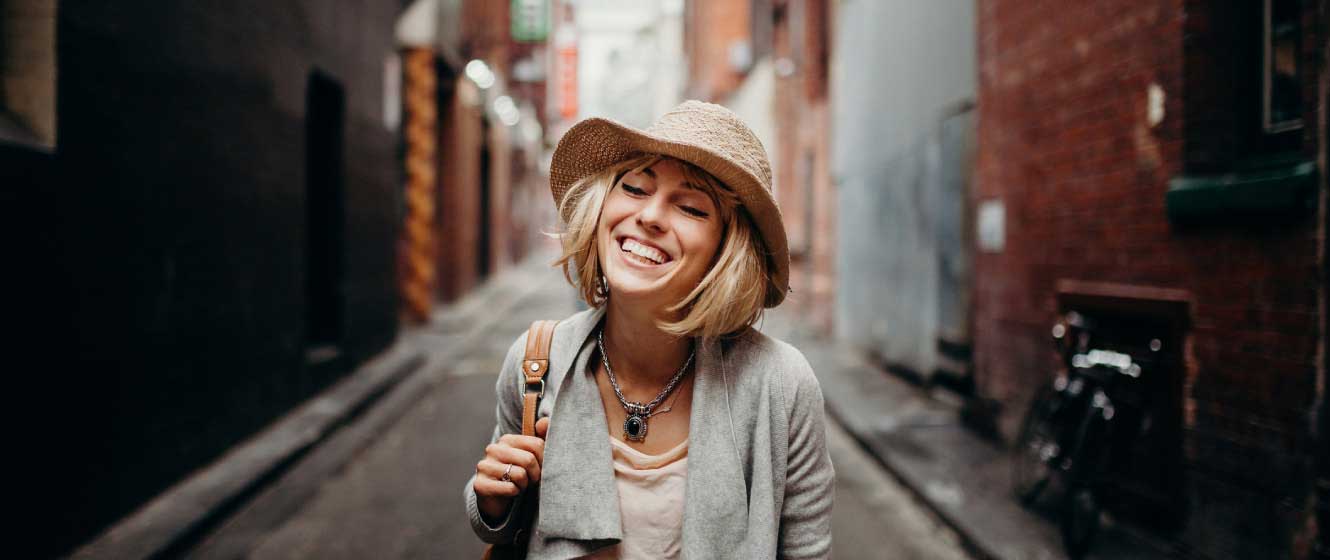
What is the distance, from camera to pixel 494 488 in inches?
63.6

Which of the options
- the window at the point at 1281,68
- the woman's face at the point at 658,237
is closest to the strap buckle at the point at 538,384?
the woman's face at the point at 658,237

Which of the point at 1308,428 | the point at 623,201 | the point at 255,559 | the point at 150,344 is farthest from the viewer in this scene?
the point at 150,344

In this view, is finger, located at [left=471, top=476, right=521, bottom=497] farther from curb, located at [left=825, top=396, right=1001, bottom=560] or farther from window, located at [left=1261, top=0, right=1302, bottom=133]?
window, located at [left=1261, top=0, right=1302, bottom=133]

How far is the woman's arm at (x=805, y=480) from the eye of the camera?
5.51ft

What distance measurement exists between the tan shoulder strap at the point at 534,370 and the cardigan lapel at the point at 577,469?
4 cm

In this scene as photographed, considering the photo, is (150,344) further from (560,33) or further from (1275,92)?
(560,33)

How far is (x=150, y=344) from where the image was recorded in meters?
4.79

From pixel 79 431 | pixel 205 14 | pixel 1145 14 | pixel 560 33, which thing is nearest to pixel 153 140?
pixel 205 14

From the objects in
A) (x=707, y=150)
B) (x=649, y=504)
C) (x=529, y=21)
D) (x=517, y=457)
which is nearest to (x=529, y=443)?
(x=517, y=457)

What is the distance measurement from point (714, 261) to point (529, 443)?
53 centimetres

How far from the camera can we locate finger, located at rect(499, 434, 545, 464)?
1635mm

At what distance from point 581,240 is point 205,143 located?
4.86 meters

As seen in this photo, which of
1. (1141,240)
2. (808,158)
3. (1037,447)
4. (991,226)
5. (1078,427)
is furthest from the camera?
(808,158)

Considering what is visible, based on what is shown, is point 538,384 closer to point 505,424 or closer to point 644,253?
point 505,424
